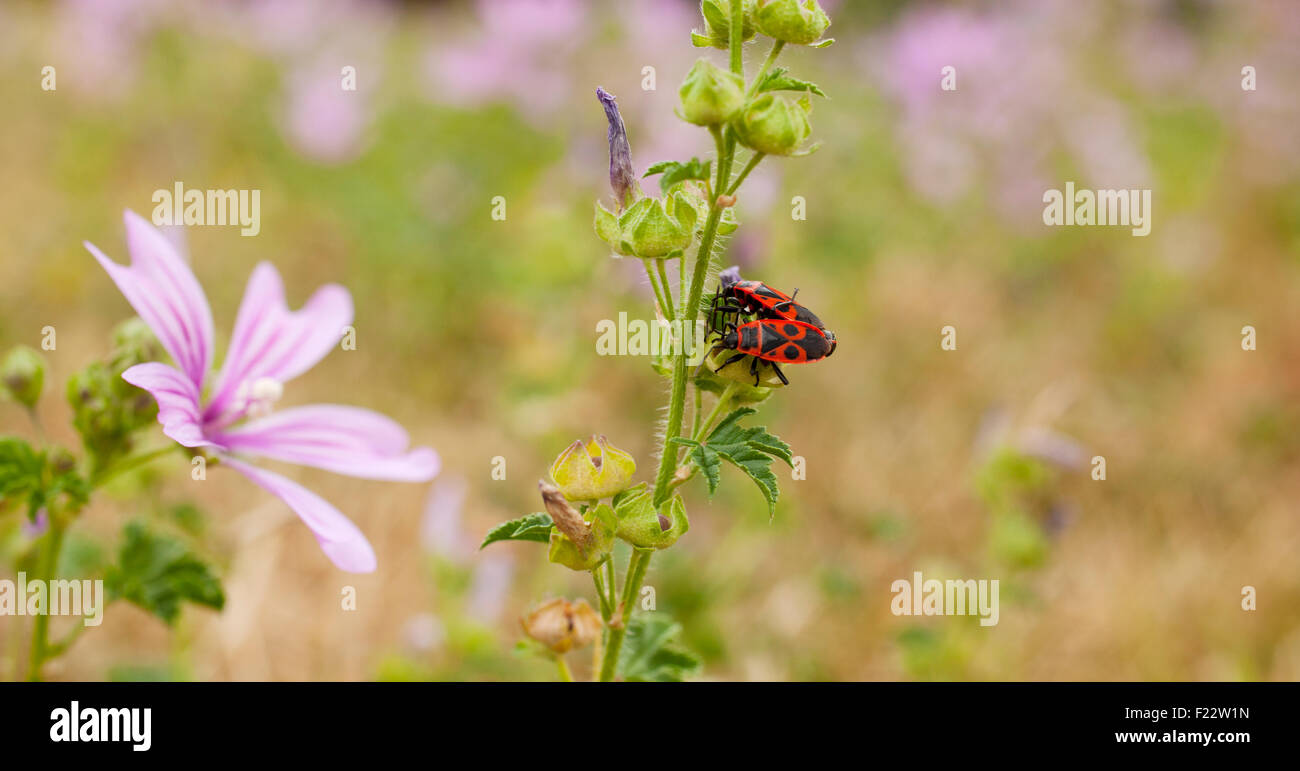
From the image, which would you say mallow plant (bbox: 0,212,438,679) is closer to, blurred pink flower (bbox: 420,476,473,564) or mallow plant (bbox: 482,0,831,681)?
mallow plant (bbox: 482,0,831,681)

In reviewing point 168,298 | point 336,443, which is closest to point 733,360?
point 336,443

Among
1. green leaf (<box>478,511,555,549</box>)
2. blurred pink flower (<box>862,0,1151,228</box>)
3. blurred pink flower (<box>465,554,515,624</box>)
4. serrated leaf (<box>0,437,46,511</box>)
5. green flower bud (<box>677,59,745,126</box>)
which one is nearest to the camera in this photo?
green flower bud (<box>677,59,745,126</box>)

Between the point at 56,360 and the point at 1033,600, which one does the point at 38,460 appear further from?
the point at 56,360

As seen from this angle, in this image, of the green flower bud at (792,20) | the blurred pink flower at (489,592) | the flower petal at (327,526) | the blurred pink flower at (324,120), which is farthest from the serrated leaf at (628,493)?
the blurred pink flower at (324,120)

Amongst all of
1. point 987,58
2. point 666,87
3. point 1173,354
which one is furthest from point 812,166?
point 1173,354

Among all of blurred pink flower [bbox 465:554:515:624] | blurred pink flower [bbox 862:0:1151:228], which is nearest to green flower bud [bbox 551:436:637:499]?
blurred pink flower [bbox 465:554:515:624]

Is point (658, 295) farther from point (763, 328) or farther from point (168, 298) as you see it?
point (168, 298)

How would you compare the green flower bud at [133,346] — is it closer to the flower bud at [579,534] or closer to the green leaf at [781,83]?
the flower bud at [579,534]
